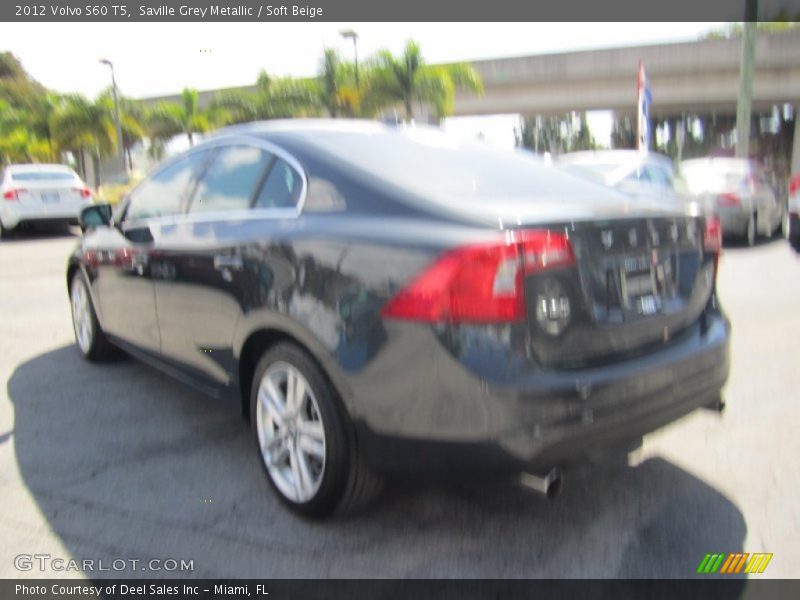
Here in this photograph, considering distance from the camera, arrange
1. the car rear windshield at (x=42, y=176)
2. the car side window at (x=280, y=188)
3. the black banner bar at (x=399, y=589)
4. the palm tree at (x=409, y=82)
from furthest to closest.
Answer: the palm tree at (x=409, y=82) → the car rear windshield at (x=42, y=176) → the car side window at (x=280, y=188) → the black banner bar at (x=399, y=589)

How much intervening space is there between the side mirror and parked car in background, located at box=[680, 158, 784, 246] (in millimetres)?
9371

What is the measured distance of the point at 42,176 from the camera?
549 inches

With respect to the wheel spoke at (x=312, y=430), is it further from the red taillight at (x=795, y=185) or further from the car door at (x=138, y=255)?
the red taillight at (x=795, y=185)

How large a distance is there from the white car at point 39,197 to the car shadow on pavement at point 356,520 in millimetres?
11330

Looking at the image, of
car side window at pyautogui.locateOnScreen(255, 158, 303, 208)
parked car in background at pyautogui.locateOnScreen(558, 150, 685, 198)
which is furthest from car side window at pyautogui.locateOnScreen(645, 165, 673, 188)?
car side window at pyautogui.locateOnScreen(255, 158, 303, 208)

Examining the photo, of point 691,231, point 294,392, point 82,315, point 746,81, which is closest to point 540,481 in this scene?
point 294,392

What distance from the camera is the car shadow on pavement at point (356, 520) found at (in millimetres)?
2443

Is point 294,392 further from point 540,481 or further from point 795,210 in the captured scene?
point 795,210

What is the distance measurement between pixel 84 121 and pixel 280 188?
40.2 metres

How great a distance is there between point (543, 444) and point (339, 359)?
74 cm

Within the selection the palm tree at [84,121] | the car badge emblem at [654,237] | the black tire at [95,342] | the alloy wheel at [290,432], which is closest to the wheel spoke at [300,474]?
the alloy wheel at [290,432]

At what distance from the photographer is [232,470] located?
10.5ft

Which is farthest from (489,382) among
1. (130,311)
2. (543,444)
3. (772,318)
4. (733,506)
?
(772,318)

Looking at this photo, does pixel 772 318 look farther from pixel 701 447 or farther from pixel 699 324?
pixel 699 324
